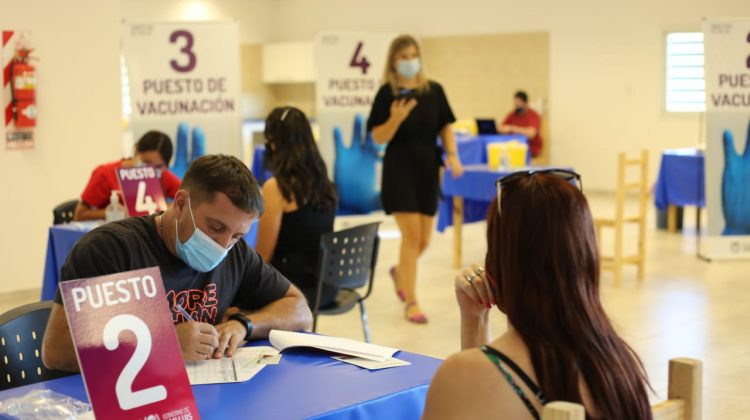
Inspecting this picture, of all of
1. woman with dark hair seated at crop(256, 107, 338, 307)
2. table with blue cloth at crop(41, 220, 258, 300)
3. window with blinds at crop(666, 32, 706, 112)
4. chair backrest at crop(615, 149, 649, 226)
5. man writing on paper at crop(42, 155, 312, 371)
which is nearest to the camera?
man writing on paper at crop(42, 155, 312, 371)

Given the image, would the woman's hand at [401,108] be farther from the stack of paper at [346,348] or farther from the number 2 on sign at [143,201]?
the stack of paper at [346,348]

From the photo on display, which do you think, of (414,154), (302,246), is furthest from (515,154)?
(302,246)

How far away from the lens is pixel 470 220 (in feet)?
24.5

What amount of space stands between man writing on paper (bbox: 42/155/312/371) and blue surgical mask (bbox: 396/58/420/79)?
3.00 meters

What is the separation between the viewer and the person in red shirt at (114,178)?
4.88 meters

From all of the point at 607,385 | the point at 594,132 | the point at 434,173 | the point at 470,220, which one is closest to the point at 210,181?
the point at 607,385

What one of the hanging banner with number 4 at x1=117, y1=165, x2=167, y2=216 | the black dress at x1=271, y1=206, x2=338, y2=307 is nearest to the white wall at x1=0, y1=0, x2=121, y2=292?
the hanging banner with number 4 at x1=117, y1=165, x2=167, y2=216

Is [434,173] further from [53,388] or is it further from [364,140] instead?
[53,388]

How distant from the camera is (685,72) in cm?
1139

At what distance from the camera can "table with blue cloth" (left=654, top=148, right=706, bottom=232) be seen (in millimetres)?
8430

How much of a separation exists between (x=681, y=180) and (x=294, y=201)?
5.60 meters

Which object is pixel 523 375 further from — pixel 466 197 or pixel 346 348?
pixel 466 197

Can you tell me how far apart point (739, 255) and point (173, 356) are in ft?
19.6

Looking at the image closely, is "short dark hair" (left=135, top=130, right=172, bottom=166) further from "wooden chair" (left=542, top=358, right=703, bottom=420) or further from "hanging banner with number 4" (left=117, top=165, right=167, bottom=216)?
"wooden chair" (left=542, top=358, right=703, bottom=420)
